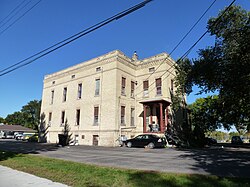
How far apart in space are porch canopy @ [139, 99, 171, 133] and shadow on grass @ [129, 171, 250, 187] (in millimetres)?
16402

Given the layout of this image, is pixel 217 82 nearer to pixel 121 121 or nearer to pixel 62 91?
pixel 121 121

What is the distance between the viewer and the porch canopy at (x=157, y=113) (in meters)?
23.4

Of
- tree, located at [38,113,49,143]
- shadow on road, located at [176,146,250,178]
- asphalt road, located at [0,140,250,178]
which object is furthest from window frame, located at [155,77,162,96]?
tree, located at [38,113,49,143]

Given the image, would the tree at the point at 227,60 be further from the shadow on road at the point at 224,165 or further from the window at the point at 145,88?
the window at the point at 145,88

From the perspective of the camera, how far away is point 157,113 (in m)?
25.5

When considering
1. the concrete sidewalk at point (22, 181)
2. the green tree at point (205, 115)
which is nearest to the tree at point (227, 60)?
the concrete sidewalk at point (22, 181)

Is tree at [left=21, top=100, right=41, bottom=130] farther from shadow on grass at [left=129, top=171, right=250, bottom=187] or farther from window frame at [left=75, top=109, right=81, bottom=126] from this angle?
shadow on grass at [left=129, top=171, right=250, bottom=187]

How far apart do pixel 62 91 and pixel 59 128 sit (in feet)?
19.3

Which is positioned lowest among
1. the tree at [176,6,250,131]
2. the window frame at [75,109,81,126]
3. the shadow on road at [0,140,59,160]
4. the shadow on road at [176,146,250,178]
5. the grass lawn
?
the shadow on road at [0,140,59,160]

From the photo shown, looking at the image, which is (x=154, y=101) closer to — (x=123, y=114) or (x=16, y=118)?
(x=123, y=114)

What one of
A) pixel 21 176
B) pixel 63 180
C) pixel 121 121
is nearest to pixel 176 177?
pixel 63 180

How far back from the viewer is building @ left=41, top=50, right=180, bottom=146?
2372 centimetres

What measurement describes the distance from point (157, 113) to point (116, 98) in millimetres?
6003

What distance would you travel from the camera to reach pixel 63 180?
21.6 feet
